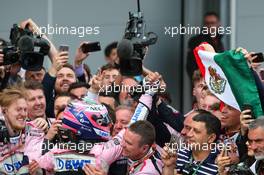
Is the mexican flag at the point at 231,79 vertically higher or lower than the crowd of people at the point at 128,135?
higher

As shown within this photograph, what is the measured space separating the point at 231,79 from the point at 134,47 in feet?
3.33

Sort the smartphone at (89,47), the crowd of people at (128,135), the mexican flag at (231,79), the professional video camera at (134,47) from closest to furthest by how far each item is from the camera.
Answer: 1. the crowd of people at (128,135)
2. the mexican flag at (231,79)
3. the professional video camera at (134,47)
4. the smartphone at (89,47)

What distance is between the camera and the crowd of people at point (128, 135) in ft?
28.3

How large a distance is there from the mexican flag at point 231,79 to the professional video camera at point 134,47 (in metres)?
0.53

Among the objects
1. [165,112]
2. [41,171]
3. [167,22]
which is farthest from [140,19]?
[167,22]

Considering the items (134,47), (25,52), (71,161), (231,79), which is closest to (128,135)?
(71,161)

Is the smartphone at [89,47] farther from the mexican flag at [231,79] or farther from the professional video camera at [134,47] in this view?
the mexican flag at [231,79]

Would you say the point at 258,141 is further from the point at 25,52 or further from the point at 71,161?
the point at 25,52

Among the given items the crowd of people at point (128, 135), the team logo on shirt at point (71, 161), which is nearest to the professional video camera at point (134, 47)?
the crowd of people at point (128, 135)

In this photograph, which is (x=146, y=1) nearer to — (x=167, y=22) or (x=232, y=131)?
(x=167, y=22)

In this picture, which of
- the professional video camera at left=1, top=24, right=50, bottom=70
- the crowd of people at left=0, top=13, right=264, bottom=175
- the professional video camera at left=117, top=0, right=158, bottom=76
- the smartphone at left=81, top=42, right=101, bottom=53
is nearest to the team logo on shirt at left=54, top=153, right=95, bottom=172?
the crowd of people at left=0, top=13, right=264, bottom=175

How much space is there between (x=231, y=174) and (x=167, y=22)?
5.61m

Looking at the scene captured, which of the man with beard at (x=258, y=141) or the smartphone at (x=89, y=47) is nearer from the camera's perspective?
the man with beard at (x=258, y=141)

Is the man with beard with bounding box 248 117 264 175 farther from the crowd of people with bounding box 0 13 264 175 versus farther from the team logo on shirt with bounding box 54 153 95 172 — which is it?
the team logo on shirt with bounding box 54 153 95 172
